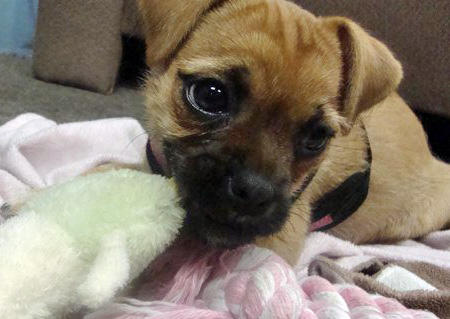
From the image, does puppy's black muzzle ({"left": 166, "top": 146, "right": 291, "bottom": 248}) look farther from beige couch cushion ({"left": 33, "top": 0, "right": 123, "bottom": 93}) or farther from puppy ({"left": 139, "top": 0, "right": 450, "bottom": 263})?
beige couch cushion ({"left": 33, "top": 0, "right": 123, "bottom": 93})

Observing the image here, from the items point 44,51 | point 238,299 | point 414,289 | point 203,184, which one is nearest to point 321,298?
point 238,299

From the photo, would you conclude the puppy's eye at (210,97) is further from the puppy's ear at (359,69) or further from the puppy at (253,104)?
the puppy's ear at (359,69)

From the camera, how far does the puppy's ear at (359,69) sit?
Answer: 1400 mm

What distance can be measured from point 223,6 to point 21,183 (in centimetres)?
84

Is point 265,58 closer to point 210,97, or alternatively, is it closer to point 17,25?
point 210,97

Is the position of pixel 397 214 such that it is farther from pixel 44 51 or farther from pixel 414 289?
pixel 44 51

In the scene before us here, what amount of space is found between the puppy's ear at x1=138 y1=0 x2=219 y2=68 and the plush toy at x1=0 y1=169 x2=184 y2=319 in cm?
38

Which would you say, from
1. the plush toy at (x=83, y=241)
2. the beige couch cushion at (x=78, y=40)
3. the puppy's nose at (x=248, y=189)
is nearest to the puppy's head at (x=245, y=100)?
the puppy's nose at (x=248, y=189)

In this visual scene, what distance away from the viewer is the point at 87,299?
76cm

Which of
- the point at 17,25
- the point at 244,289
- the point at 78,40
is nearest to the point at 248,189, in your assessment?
the point at 244,289

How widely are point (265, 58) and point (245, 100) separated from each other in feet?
0.34

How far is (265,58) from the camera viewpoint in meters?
1.18

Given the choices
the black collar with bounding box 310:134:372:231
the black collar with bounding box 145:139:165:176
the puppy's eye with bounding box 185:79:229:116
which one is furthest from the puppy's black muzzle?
the black collar with bounding box 310:134:372:231

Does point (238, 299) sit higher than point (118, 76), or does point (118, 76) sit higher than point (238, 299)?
point (238, 299)
